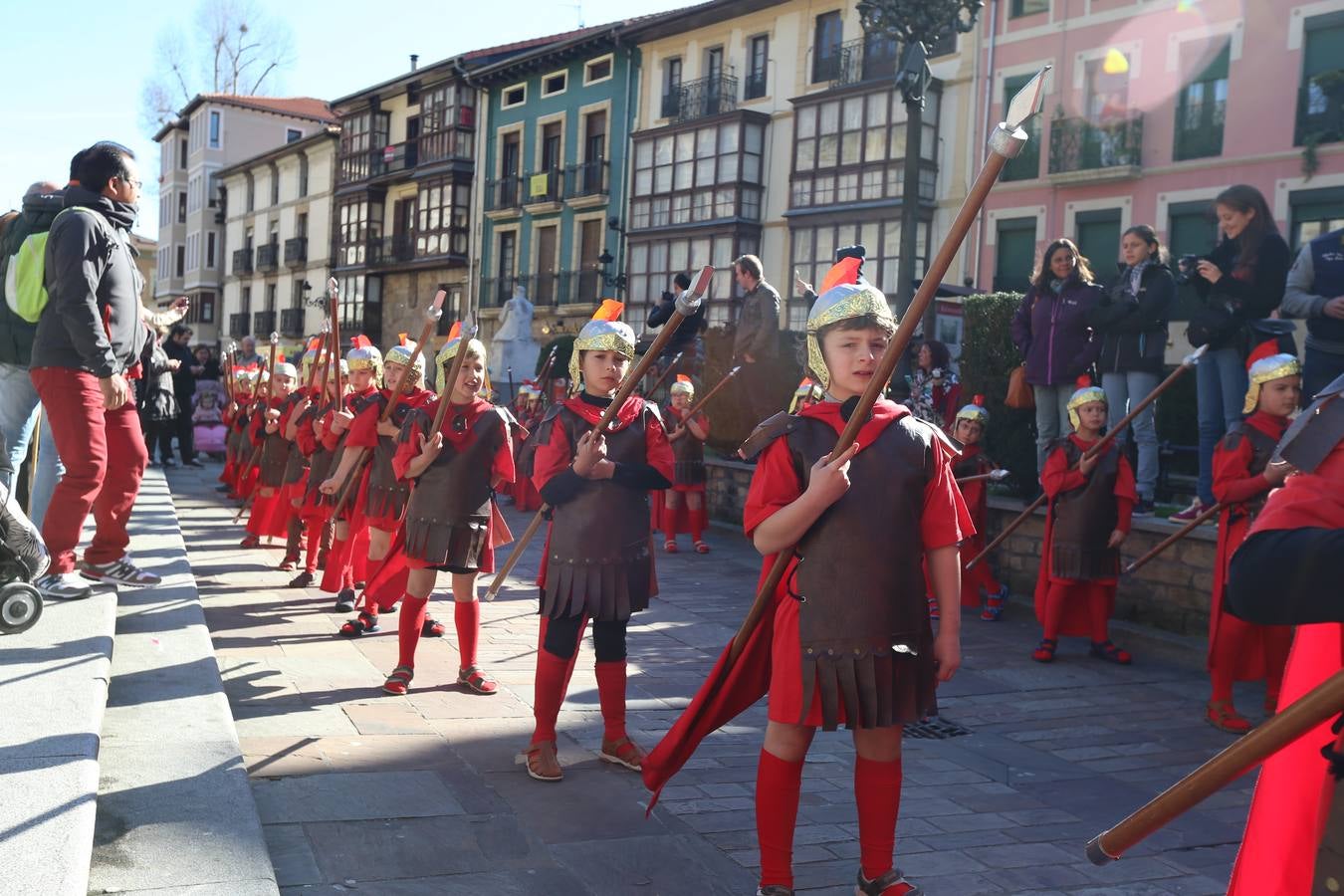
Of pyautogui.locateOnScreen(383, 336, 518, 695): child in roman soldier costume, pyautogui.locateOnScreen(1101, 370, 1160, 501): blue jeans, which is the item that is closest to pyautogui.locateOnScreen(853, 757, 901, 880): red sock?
pyautogui.locateOnScreen(383, 336, 518, 695): child in roman soldier costume

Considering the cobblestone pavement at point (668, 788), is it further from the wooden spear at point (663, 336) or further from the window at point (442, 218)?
the window at point (442, 218)

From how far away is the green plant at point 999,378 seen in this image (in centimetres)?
1039

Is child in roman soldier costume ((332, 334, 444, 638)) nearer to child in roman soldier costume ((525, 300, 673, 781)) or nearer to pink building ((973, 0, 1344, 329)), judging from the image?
child in roman soldier costume ((525, 300, 673, 781))

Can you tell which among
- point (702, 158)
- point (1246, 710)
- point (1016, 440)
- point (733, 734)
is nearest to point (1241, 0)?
point (702, 158)

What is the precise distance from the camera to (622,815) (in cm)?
439

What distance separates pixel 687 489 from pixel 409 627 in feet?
23.8

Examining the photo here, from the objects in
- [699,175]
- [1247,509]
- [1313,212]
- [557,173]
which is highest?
[557,173]

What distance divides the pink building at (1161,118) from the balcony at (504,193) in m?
19.1

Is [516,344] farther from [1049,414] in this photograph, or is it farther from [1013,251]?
[1049,414]

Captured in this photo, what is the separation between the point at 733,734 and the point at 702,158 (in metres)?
28.9

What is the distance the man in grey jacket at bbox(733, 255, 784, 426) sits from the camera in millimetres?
11703

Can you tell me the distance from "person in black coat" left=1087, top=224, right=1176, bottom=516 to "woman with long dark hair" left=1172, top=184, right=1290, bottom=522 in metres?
0.43

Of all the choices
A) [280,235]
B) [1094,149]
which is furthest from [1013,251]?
[280,235]

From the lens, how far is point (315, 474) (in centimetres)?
936
